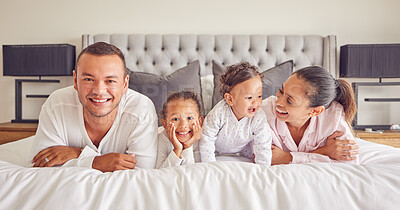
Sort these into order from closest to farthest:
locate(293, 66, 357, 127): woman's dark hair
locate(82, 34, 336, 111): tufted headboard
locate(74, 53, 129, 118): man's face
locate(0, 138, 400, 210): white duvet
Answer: locate(0, 138, 400, 210): white duvet, locate(74, 53, 129, 118): man's face, locate(293, 66, 357, 127): woman's dark hair, locate(82, 34, 336, 111): tufted headboard

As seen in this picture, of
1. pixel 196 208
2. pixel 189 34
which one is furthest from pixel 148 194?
pixel 189 34

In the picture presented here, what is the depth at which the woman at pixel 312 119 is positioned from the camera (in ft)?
4.05

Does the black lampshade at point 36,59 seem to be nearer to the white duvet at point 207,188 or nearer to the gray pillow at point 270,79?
the gray pillow at point 270,79

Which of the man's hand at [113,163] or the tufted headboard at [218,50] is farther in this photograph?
the tufted headboard at [218,50]

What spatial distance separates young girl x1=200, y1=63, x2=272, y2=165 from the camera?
50.1 inches

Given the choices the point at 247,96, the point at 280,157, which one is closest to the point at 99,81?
the point at 247,96

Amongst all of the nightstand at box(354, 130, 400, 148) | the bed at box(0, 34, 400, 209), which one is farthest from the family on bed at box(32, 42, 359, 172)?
the nightstand at box(354, 130, 400, 148)

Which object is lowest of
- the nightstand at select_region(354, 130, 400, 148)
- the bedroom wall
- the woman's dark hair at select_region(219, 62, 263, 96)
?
the nightstand at select_region(354, 130, 400, 148)

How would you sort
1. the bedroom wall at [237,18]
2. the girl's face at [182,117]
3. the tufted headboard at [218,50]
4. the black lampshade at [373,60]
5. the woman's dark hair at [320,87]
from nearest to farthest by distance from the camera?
the woman's dark hair at [320,87], the girl's face at [182,117], the black lampshade at [373,60], the tufted headboard at [218,50], the bedroom wall at [237,18]

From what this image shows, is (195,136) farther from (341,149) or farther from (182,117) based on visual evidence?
(341,149)

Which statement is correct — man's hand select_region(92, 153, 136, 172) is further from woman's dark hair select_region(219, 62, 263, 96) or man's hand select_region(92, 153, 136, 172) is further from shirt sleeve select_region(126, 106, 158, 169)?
woman's dark hair select_region(219, 62, 263, 96)

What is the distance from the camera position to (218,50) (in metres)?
2.75

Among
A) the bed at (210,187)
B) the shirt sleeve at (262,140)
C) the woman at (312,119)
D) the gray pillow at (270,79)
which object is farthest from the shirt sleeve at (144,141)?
the gray pillow at (270,79)

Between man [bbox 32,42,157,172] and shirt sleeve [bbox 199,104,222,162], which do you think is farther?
shirt sleeve [bbox 199,104,222,162]
